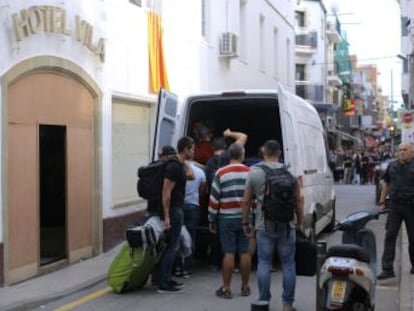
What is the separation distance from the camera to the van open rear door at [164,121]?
31.3 feet

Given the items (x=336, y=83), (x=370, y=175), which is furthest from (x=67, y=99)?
(x=336, y=83)

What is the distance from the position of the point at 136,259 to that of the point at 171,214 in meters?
0.65

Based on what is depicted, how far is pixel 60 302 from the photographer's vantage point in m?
8.33

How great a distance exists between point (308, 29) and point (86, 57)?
4680 centimetres

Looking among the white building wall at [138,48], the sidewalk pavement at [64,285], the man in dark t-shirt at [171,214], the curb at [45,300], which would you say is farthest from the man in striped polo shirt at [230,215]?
the white building wall at [138,48]

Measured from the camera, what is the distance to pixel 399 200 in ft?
29.0

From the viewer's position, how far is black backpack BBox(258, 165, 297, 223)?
22.6 feet

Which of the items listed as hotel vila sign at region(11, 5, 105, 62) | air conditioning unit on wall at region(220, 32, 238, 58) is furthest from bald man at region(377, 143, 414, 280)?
air conditioning unit on wall at region(220, 32, 238, 58)

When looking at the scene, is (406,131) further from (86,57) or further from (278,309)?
(278,309)

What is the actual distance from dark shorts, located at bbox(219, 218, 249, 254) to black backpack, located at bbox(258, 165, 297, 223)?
101 cm

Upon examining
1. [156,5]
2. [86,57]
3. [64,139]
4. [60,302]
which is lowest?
[60,302]

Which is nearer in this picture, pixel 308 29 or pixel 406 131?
pixel 406 131

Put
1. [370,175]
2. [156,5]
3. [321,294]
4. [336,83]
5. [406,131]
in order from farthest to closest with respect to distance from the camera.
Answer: [336,83] < [370,175] < [406,131] < [156,5] < [321,294]

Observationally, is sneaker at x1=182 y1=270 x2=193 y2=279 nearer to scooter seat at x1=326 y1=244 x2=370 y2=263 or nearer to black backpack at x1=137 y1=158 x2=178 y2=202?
black backpack at x1=137 y1=158 x2=178 y2=202
